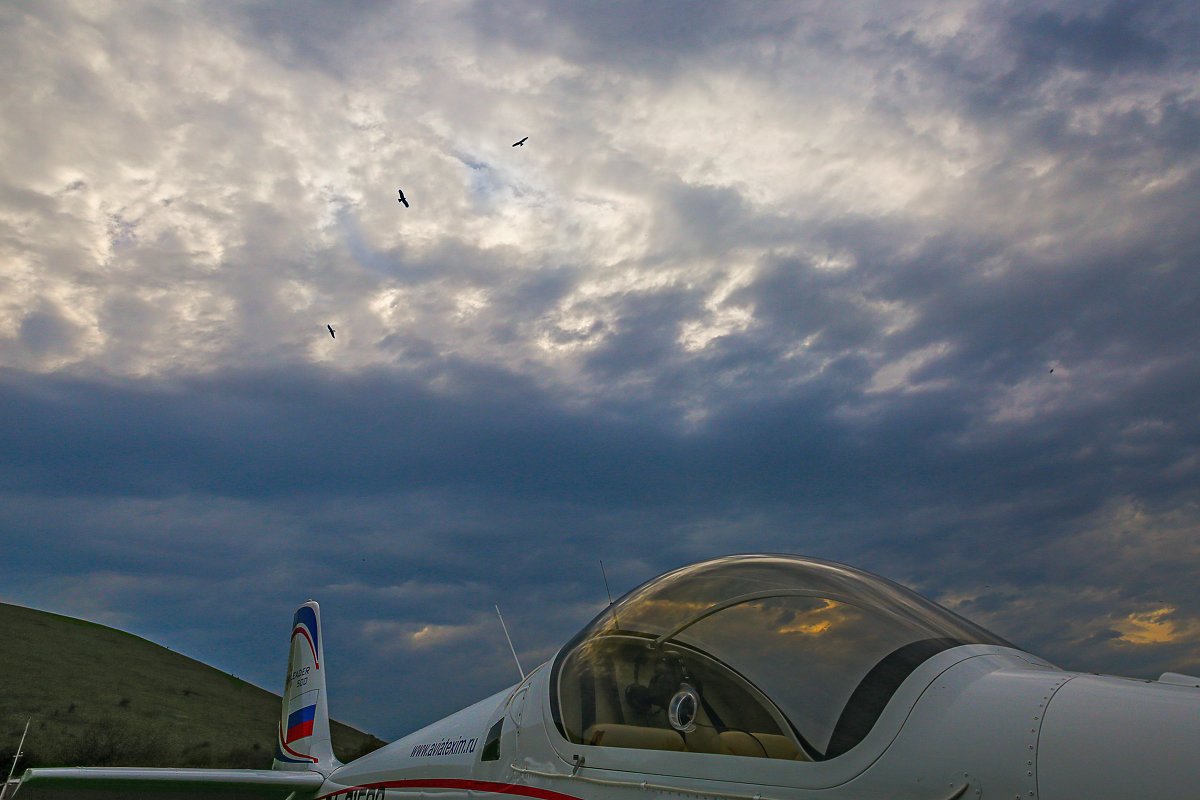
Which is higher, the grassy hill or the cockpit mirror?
the grassy hill

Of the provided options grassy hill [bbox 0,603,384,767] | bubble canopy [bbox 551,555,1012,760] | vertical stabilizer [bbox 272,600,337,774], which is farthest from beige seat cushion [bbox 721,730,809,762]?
grassy hill [bbox 0,603,384,767]

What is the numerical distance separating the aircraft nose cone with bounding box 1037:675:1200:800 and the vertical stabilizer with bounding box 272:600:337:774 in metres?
10.8

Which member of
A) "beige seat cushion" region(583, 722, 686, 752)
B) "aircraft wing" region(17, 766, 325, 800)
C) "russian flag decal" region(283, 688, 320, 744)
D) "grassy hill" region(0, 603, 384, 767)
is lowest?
"beige seat cushion" region(583, 722, 686, 752)

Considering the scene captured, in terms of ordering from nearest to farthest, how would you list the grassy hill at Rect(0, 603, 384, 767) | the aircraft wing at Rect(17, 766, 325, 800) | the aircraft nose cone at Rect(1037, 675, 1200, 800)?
the aircraft nose cone at Rect(1037, 675, 1200, 800)
the aircraft wing at Rect(17, 766, 325, 800)
the grassy hill at Rect(0, 603, 384, 767)

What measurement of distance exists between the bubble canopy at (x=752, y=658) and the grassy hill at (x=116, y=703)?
41.3 metres

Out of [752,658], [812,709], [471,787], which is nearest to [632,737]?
[752,658]

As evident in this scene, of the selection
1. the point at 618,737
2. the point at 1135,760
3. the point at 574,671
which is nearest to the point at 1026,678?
the point at 1135,760

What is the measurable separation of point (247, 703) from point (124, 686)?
814 cm

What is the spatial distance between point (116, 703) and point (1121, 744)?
180ft

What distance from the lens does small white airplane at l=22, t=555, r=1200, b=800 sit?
8.80ft

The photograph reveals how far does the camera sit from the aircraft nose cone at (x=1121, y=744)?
95.3 inches

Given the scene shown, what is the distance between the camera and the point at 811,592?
4.04 m

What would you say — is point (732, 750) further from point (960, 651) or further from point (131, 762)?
point (131, 762)

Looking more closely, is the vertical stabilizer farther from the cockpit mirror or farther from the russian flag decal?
the cockpit mirror
